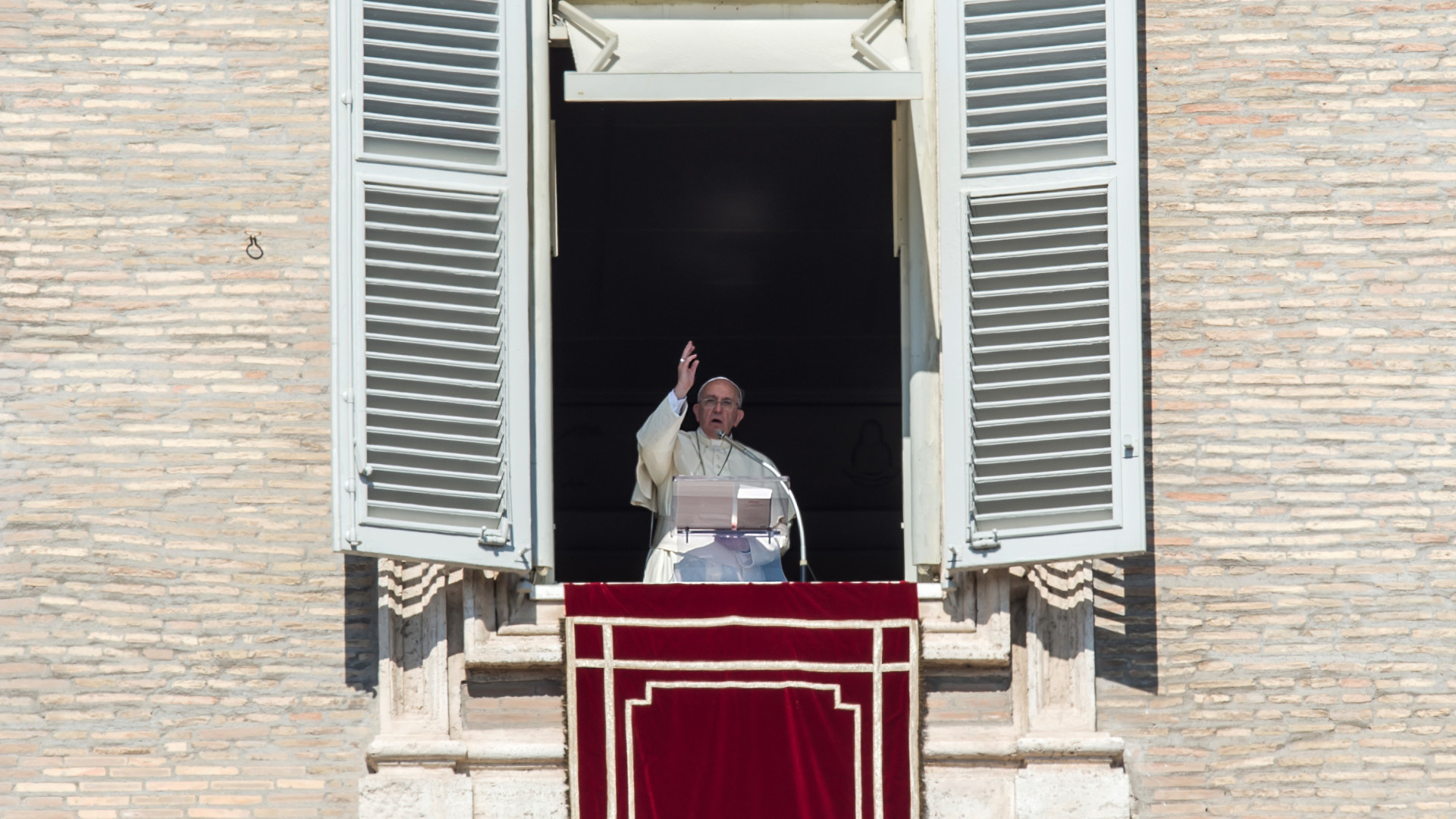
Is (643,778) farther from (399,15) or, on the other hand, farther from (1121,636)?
(399,15)

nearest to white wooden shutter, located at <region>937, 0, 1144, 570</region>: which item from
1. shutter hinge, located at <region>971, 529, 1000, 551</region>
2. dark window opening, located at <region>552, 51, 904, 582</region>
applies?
shutter hinge, located at <region>971, 529, 1000, 551</region>

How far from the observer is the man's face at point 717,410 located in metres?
8.17

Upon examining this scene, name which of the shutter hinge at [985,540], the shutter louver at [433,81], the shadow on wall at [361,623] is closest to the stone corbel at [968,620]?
the shutter hinge at [985,540]

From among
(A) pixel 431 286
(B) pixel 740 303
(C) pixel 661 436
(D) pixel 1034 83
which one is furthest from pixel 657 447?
(B) pixel 740 303

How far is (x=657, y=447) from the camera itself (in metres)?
7.80

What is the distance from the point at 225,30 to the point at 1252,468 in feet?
12.3

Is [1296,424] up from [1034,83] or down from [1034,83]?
down

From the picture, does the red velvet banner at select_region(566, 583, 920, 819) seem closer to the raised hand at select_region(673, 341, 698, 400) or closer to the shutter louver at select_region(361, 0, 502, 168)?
the raised hand at select_region(673, 341, 698, 400)

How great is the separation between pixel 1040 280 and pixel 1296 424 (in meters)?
1.11

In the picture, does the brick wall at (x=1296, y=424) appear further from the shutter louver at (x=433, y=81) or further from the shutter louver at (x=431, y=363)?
the shutter louver at (x=433, y=81)

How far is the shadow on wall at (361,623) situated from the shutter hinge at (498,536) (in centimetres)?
63

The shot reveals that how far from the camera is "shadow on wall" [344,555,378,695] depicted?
7230 millimetres

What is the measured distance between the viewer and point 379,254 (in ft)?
22.5

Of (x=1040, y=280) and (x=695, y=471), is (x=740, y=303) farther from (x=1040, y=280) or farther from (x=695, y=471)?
(x=1040, y=280)
